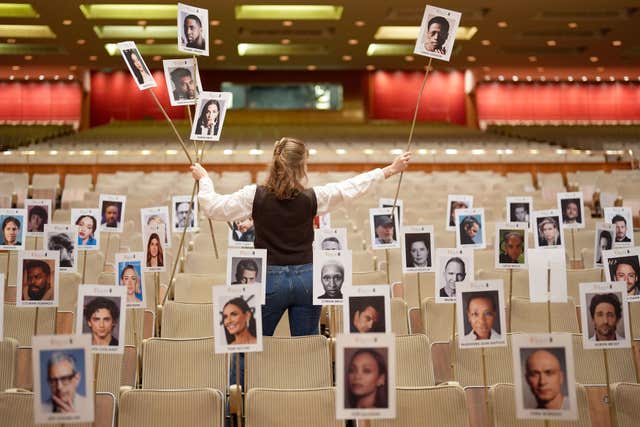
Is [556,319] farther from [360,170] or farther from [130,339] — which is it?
[360,170]

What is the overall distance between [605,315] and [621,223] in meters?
2.44

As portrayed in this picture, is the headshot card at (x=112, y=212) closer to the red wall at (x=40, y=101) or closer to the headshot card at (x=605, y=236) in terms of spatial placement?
the headshot card at (x=605, y=236)

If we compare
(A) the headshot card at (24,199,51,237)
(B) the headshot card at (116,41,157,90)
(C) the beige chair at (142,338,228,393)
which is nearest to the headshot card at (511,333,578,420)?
(C) the beige chair at (142,338,228,393)

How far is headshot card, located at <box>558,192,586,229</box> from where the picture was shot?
5.81 m

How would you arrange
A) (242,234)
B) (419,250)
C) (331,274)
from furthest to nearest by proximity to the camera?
(242,234)
(419,250)
(331,274)

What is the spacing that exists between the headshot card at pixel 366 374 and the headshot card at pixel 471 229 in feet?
8.55

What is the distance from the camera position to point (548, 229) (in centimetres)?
500

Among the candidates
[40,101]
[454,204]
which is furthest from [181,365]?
[40,101]

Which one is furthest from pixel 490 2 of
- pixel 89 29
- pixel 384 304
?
pixel 384 304

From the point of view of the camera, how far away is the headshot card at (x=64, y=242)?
4.14 meters

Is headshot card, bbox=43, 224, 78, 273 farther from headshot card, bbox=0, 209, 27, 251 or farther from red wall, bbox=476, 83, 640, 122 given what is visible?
red wall, bbox=476, 83, 640, 122

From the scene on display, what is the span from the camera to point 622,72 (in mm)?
22969

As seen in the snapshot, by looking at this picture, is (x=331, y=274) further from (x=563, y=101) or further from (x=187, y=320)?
(x=563, y=101)

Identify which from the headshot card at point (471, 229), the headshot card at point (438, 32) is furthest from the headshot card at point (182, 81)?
the headshot card at point (471, 229)
